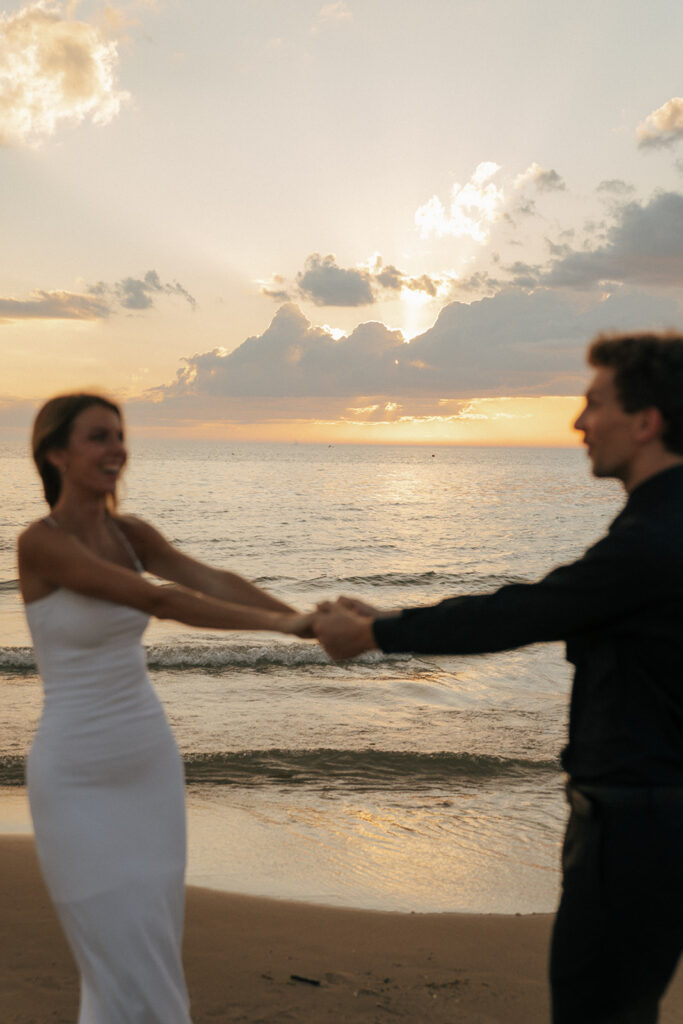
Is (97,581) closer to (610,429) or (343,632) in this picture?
(343,632)

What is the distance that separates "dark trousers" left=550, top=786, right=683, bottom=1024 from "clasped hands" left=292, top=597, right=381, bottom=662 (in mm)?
845

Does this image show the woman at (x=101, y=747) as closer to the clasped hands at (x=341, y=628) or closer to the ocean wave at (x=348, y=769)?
the clasped hands at (x=341, y=628)

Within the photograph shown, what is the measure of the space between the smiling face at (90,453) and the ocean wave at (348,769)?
587 cm

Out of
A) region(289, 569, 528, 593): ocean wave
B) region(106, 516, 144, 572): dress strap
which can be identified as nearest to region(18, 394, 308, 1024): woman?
region(106, 516, 144, 572): dress strap

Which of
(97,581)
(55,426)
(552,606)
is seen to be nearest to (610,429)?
(552,606)

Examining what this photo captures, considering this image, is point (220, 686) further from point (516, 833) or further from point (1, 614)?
point (1, 614)

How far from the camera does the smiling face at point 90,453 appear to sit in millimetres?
3123

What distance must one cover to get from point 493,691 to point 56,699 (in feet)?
33.8

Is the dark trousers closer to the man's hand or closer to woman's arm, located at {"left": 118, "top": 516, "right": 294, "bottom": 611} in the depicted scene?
the man's hand

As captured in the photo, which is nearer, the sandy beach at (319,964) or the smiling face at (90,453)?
the smiling face at (90,453)

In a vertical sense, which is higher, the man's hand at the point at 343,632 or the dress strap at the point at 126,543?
the dress strap at the point at 126,543

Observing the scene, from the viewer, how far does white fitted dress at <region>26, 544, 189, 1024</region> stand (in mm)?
2760

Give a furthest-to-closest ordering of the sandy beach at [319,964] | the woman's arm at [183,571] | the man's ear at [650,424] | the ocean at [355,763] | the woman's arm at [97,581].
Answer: the ocean at [355,763] < the sandy beach at [319,964] < the woman's arm at [183,571] < the woman's arm at [97,581] < the man's ear at [650,424]

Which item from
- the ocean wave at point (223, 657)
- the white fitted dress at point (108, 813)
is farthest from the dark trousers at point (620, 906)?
the ocean wave at point (223, 657)
